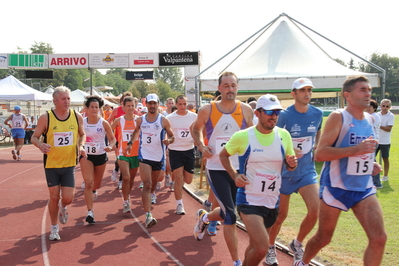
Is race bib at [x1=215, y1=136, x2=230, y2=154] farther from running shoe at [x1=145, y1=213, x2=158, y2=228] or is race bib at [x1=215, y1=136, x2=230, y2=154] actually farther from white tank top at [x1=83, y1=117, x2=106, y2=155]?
white tank top at [x1=83, y1=117, x2=106, y2=155]

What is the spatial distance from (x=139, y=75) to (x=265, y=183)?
4244 cm

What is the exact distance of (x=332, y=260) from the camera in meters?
5.11

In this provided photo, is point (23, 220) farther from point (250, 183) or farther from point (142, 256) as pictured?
point (250, 183)

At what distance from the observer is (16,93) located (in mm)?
25422

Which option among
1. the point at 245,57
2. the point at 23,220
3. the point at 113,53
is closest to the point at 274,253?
the point at 23,220

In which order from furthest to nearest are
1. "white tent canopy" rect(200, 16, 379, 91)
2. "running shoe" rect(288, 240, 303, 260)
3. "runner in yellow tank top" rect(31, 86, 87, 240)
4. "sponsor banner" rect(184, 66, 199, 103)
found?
"sponsor banner" rect(184, 66, 199, 103), "white tent canopy" rect(200, 16, 379, 91), "runner in yellow tank top" rect(31, 86, 87, 240), "running shoe" rect(288, 240, 303, 260)

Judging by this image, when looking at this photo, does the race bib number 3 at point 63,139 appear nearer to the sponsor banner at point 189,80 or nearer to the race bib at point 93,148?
the race bib at point 93,148

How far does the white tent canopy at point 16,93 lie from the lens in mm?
25094

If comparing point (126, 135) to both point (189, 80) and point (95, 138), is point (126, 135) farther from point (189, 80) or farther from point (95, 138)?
point (189, 80)

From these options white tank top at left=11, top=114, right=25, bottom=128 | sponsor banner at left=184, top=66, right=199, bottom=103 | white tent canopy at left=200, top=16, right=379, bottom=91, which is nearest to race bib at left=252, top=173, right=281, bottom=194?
white tent canopy at left=200, top=16, right=379, bottom=91

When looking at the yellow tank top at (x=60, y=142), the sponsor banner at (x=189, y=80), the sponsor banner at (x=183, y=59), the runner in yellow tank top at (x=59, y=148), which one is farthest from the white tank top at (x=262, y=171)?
the sponsor banner at (x=183, y=59)

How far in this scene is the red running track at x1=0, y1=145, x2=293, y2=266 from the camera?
558cm

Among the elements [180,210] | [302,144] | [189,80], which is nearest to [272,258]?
[302,144]

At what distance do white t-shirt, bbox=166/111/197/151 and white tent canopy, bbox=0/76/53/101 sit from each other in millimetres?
18725
